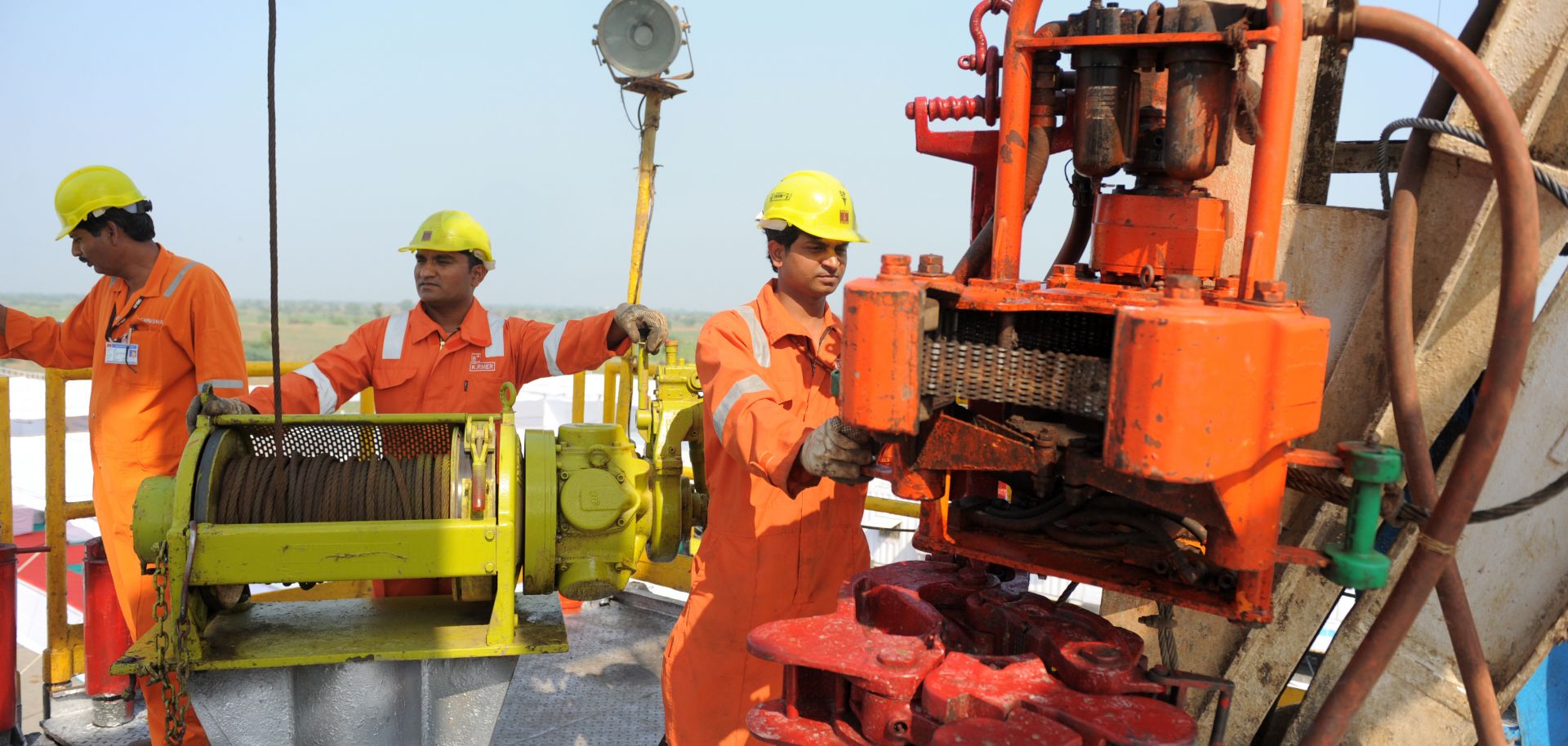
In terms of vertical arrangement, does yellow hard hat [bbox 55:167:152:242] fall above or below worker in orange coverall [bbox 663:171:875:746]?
above

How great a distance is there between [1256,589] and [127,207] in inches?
161

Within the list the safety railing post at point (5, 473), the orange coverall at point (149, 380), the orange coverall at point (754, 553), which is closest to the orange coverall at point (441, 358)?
the orange coverall at point (149, 380)

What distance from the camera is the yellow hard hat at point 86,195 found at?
4.01 meters

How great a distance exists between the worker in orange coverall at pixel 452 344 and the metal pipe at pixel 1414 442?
2.29 meters

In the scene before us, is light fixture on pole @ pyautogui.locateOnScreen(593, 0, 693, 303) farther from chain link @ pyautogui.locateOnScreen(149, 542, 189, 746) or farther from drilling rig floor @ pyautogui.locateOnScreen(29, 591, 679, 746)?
chain link @ pyautogui.locateOnScreen(149, 542, 189, 746)

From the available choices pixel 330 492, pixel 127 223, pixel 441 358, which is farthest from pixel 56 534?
pixel 330 492

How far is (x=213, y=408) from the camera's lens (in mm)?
3035

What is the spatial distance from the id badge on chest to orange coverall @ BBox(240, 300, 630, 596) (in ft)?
2.15

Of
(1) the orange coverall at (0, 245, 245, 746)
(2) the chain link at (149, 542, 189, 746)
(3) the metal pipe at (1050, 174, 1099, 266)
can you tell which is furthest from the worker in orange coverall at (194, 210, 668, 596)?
(3) the metal pipe at (1050, 174, 1099, 266)

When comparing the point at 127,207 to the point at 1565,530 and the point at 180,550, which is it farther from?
the point at 1565,530

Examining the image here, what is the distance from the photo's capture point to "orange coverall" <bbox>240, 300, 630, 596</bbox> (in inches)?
153

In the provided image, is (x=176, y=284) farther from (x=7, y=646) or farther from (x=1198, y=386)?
(x=1198, y=386)

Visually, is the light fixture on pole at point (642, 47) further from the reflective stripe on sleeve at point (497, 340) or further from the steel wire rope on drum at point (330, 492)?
the steel wire rope on drum at point (330, 492)

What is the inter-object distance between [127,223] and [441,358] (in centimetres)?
134
